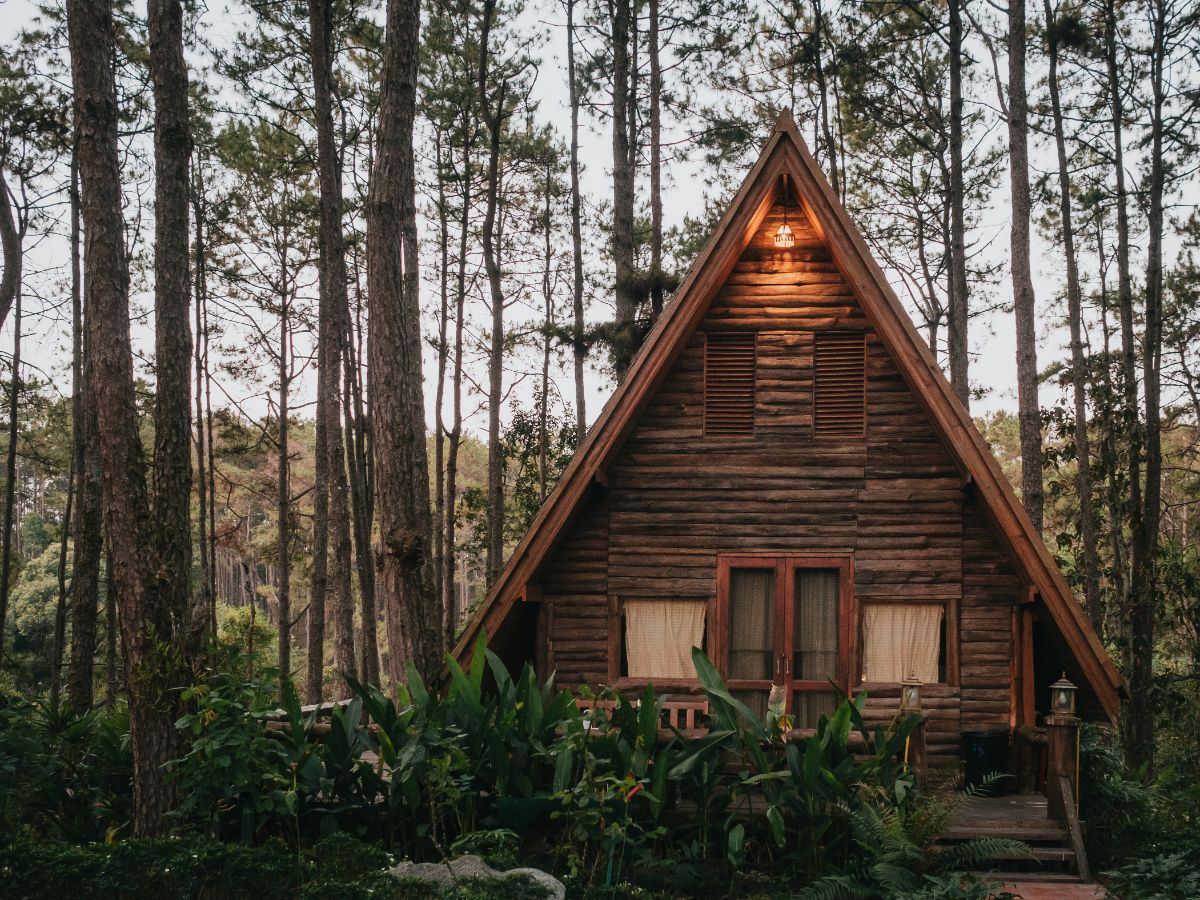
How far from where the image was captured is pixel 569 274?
30109mm

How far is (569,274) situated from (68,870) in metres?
24.9

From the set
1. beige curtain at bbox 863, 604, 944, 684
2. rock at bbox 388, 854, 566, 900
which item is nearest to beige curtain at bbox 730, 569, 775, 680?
beige curtain at bbox 863, 604, 944, 684

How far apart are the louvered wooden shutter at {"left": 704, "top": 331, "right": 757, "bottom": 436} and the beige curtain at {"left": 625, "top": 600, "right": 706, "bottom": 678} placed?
1.99m

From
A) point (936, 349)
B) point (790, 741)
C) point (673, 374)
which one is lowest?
point (790, 741)

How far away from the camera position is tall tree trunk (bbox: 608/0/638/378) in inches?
706

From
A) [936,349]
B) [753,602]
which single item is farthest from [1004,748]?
[936,349]

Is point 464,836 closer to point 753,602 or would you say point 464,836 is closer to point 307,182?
point 753,602

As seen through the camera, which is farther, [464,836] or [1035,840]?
[1035,840]

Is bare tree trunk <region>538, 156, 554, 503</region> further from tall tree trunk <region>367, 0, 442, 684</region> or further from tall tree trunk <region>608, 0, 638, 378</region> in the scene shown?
tall tree trunk <region>367, 0, 442, 684</region>

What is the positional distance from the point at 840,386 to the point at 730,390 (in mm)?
1197

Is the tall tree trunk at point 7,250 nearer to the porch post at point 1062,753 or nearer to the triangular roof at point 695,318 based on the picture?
the triangular roof at point 695,318

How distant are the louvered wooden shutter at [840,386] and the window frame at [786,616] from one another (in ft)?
4.53

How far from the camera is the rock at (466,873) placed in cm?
647

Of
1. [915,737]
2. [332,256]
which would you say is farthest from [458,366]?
[915,737]
